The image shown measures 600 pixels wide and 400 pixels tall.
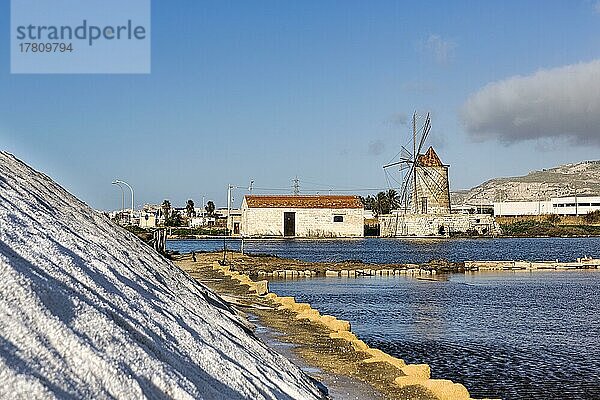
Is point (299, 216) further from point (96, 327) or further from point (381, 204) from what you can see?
point (96, 327)

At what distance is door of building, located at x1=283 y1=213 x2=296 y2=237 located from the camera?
7256 centimetres

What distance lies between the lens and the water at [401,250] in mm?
49438

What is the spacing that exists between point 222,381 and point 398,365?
5006 mm

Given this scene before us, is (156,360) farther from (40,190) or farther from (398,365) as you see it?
(398,365)

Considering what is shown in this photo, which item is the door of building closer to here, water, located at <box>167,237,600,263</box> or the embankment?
water, located at <box>167,237,600,263</box>

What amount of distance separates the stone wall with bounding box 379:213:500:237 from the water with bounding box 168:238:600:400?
41128mm

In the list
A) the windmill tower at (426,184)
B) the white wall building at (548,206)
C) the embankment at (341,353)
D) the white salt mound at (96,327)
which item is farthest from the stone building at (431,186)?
the white salt mound at (96,327)

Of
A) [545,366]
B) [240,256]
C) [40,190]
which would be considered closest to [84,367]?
[40,190]

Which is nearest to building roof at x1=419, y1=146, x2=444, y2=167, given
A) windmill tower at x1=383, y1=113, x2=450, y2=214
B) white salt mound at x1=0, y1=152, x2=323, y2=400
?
windmill tower at x1=383, y1=113, x2=450, y2=214

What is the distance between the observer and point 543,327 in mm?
18594

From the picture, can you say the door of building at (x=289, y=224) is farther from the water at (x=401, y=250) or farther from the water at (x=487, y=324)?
the water at (x=487, y=324)

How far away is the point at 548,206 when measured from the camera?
118 m

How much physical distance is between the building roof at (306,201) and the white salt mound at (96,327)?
65.8 meters

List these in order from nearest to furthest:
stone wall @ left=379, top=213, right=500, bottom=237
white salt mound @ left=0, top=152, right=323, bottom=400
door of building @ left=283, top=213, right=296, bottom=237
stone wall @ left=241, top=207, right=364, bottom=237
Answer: white salt mound @ left=0, top=152, right=323, bottom=400 < stone wall @ left=241, top=207, right=364, bottom=237 < door of building @ left=283, top=213, right=296, bottom=237 < stone wall @ left=379, top=213, right=500, bottom=237
